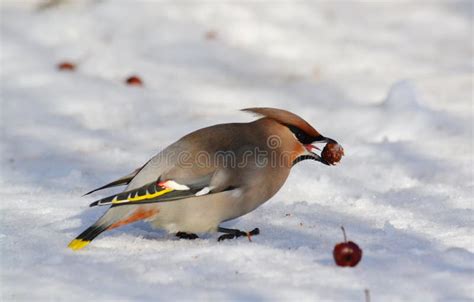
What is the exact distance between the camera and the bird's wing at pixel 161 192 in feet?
10.7

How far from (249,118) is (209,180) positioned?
7.65 ft

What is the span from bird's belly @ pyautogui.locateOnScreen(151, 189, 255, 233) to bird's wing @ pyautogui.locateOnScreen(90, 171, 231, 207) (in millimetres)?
39

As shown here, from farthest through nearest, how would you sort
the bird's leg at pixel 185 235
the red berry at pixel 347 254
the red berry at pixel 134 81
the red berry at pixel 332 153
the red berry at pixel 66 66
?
the red berry at pixel 66 66 → the red berry at pixel 134 81 → the red berry at pixel 332 153 → the bird's leg at pixel 185 235 → the red berry at pixel 347 254

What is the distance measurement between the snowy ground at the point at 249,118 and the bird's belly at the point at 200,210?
9 cm

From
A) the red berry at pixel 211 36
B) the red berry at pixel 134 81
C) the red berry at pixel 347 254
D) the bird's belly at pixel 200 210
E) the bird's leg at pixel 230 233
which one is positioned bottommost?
the red berry at pixel 347 254

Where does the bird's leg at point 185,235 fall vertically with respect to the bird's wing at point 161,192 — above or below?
below

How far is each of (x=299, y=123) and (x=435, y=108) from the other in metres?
2.15

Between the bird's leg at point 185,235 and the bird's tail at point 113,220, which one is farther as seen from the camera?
the bird's leg at point 185,235

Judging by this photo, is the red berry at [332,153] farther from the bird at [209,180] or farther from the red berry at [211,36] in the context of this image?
the red berry at [211,36]

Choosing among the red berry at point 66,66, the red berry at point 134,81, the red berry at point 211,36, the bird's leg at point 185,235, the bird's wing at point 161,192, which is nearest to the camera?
the bird's wing at point 161,192

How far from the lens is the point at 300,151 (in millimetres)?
3594

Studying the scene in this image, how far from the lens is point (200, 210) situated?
11.2ft

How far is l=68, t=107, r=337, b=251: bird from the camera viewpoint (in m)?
3.33

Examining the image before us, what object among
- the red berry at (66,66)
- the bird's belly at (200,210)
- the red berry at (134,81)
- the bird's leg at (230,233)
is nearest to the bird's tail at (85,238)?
the bird's belly at (200,210)
